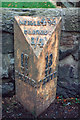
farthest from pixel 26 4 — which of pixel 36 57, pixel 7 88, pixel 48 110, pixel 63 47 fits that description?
pixel 48 110

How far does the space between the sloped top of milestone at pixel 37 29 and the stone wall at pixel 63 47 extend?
0.15 m

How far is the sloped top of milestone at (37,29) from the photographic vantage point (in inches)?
62.1

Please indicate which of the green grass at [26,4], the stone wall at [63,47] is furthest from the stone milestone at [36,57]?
the green grass at [26,4]

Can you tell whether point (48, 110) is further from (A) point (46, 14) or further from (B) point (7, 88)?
(A) point (46, 14)

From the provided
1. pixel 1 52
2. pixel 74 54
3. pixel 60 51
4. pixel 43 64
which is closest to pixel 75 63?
pixel 74 54

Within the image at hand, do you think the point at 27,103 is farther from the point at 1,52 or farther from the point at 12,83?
the point at 1,52

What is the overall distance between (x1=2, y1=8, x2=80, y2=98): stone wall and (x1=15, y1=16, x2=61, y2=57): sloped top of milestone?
15 centimetres

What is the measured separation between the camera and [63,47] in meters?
1.91

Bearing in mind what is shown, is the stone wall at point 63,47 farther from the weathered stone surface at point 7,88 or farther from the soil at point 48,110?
the soil at point 48,110

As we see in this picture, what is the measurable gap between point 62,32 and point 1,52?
0.63 meters

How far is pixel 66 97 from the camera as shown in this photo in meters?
2.14

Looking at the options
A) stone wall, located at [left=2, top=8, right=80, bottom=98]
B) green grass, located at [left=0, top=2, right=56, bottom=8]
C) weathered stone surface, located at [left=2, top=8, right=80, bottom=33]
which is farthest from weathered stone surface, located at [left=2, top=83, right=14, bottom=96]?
green grass, located at [left=0, top=2, right=56, bottom=8]

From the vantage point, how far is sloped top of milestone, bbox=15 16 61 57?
1.58 meters

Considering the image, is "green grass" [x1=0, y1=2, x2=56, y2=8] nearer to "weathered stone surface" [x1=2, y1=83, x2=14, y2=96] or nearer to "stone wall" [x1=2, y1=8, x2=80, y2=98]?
"stone wall" [x1=2, y1=8, x2=80, y2=98]
